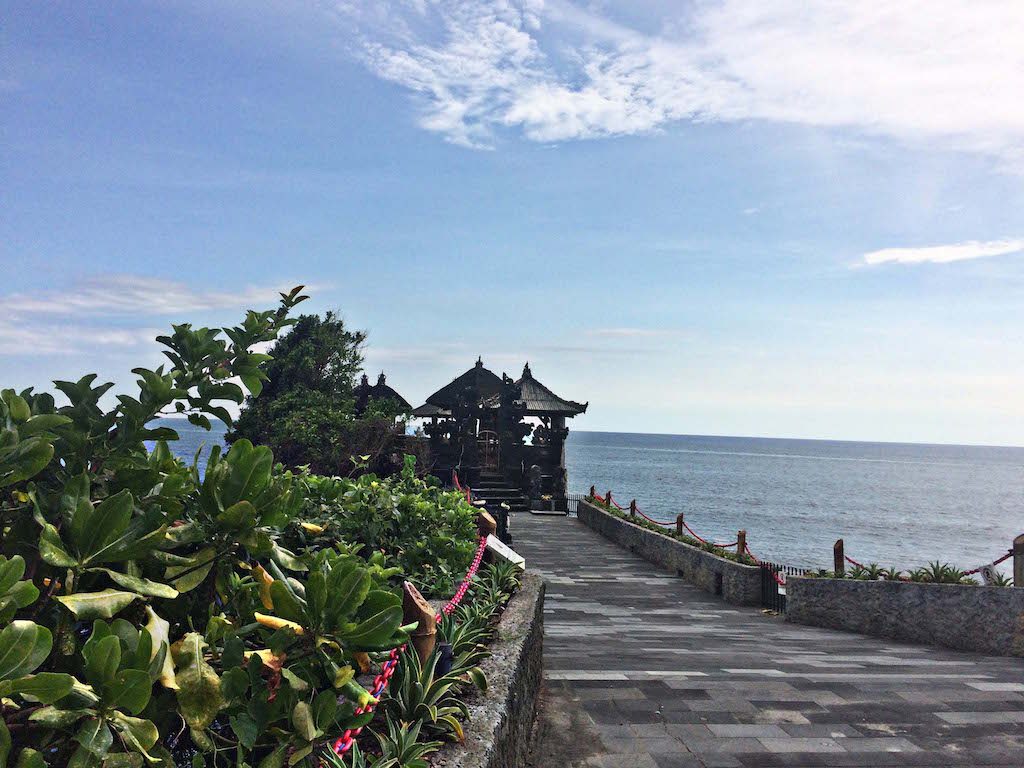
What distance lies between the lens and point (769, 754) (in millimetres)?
5406

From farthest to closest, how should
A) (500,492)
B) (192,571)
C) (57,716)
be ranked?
1. (500,492)
2. (192,571)
3. (57,716)

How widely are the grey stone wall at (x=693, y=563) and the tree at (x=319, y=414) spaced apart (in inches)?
583

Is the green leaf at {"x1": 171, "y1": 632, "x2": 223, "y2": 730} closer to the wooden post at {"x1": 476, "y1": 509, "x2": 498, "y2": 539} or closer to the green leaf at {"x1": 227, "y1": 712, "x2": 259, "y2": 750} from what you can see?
the green leaf at {"x1": 227, "y1": 712, "x2": 259, "y2": 750}

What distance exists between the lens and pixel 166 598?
2305mm

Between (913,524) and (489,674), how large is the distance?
89.6 meters

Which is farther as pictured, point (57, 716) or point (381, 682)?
point (381, 682)

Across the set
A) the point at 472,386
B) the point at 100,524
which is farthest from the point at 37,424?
the point at 472,386

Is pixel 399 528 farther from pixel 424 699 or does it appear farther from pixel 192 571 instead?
pixel 192 571

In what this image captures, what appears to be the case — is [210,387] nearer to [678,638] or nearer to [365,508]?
[365,508]

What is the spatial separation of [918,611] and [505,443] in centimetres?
2384

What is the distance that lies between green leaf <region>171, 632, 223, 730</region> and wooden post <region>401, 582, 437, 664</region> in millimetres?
1455

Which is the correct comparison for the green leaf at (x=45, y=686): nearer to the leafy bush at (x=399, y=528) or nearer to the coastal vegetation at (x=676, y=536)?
the leafy bush at (x=399, y=528)

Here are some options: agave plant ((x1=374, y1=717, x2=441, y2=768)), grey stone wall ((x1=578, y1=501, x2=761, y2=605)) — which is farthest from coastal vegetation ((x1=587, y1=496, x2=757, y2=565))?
agave plant ((x1=374, y1=717, x2=441, y2=768))

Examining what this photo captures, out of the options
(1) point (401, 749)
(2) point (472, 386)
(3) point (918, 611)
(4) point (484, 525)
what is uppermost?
(2) point (472, 386)
